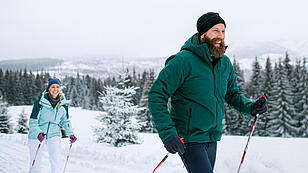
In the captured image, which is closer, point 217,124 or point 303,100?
point 217,124

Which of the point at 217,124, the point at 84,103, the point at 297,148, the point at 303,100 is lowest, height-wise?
the point at 84,103

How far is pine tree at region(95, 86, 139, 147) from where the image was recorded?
1423 centimetres

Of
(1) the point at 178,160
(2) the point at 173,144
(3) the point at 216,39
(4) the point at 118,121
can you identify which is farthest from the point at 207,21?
(4) the point at 118,121

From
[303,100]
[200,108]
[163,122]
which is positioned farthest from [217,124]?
[303,100]

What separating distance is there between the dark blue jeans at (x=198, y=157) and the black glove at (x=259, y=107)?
0.70 meters

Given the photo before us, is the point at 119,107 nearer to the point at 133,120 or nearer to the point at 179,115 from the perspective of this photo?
the point at 133,120

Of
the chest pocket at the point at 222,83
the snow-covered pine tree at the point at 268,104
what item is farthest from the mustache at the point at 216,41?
the snow-covered pine tree at the point at 268,104

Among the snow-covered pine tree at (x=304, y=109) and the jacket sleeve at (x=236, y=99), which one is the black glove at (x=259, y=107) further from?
the snow-covered pine tree at (x=304, y=109)

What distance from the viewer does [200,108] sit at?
2.32 meters

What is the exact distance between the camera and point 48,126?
4.91m

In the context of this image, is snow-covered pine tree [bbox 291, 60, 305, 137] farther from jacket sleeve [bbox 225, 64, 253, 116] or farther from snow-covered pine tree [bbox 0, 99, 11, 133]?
snow-covered pine tree [bbox 0, 99, 11, 133]

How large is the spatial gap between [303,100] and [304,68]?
4027mm

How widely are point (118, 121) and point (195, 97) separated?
12.5m

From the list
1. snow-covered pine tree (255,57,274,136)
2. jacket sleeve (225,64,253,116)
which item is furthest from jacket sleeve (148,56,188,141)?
snow-covered pine tree (255,57,274,136)
